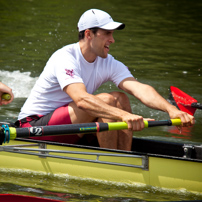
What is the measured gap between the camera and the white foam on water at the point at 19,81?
9000 mm

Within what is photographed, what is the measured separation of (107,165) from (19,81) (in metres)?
5.24

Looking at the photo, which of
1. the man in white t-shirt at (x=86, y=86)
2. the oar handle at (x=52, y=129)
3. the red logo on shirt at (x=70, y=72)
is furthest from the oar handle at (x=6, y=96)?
the red logo on shirt at (x=70, y=72)

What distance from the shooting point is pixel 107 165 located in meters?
4.97

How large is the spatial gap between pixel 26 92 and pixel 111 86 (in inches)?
66.4

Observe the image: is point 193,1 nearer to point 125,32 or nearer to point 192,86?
point 125,32

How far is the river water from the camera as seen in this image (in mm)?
5047

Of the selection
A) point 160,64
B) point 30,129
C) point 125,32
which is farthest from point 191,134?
point 125,32

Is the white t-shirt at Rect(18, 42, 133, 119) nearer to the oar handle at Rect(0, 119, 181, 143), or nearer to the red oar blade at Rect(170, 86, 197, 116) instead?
the oar handle at Rect(0, 119, 181, 143)

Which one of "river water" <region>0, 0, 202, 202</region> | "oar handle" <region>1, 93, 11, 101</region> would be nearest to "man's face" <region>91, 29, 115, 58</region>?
"oar handle" <region>1, 93, 11, 101</region>

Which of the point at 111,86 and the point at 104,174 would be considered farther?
the point at 111,86

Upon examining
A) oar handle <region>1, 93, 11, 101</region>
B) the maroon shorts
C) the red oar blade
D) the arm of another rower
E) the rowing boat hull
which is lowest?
the rowing boat hull

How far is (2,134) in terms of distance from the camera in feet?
13.0

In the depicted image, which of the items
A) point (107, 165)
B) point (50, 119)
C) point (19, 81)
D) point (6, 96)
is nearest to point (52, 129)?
point (6, 96)

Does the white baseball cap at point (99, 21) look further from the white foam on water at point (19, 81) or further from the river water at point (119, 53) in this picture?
the white foam on water at point (19, 81)
